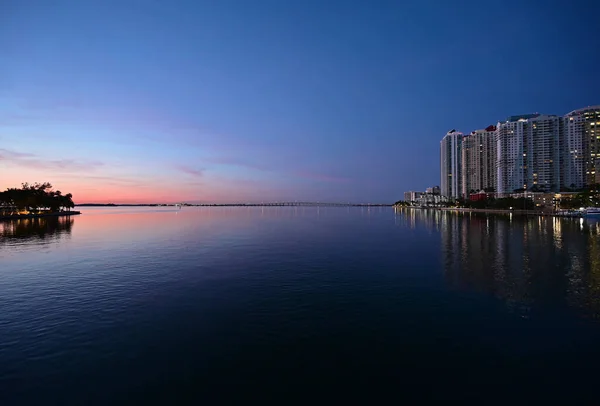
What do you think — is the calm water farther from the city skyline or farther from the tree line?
the city skyline

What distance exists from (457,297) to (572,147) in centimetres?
21190

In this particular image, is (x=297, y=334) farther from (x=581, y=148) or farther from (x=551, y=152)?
(x=551, y=152)

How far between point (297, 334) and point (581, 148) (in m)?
222

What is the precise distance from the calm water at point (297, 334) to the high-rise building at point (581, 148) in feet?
637

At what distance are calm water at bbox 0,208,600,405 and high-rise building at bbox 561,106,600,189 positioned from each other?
7639 inches

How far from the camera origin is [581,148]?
169 m

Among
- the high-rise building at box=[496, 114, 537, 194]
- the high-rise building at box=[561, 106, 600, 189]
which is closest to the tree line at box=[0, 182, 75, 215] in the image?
the high-rise building at box=[496, 114, 537, 194]

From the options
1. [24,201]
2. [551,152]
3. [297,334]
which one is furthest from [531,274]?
[551,152]

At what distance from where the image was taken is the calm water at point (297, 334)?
30.9 feet

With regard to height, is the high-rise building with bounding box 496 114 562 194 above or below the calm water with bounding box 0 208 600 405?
above

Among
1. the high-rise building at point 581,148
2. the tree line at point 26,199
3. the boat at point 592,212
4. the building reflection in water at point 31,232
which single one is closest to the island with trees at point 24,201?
the tree line at point 26,199

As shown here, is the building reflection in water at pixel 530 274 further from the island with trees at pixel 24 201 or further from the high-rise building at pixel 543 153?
the high-rise building at pixel 543 153

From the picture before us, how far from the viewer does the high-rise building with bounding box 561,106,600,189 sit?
163 metres

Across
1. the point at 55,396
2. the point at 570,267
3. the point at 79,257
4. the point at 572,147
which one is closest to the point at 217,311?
the point at 55,396
